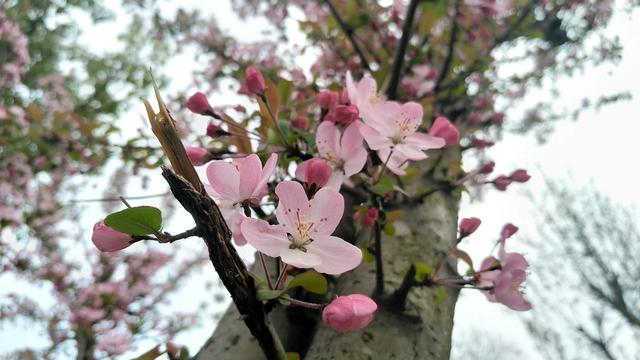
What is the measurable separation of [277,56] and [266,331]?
254 centimetres

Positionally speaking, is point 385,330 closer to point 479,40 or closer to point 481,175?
point 481,175

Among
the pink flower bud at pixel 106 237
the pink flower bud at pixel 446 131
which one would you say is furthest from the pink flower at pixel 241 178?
the pink flower bud at pixel 446 131

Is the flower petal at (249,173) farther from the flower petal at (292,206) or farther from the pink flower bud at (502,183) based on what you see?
the pink flower bud at (502,183)

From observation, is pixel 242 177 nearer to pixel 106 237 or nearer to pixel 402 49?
pixel 106 237

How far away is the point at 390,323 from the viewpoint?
0.81 meters

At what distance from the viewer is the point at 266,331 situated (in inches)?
19.1

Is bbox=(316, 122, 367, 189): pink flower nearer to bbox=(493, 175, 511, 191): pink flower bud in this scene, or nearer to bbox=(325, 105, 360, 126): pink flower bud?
bbox=(325, 105, 360, 126): pink flower bud

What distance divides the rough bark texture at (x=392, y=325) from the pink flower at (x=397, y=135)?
30 cm

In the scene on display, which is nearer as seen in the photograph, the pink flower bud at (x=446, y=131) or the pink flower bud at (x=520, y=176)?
the pink flower bud at (x=446, y=131)

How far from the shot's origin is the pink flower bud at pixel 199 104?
0.76m

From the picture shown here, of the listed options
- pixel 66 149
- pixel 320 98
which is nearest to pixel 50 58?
pixel 66 149

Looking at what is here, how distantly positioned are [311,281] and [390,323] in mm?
358

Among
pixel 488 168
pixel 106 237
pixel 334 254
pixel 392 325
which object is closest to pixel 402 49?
pixel 488 168

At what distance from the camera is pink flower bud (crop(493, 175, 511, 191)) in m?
0.99
